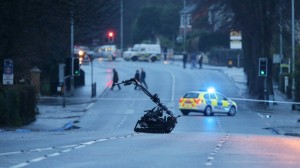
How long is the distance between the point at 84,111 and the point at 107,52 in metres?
68.2

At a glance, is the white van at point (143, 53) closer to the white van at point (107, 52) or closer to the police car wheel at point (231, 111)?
the white van at point (107, 52)

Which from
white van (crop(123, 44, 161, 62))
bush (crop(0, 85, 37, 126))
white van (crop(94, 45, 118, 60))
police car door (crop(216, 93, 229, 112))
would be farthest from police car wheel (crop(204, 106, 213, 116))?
white van (crop(94, 45, 118, 60))

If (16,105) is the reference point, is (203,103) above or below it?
below

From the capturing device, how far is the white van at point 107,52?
116 meters

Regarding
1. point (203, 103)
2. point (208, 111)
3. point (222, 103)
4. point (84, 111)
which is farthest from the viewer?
point (84, 111)

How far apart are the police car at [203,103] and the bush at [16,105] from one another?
10070mm

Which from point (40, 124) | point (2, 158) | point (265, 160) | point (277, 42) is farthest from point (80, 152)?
point (277, 42)

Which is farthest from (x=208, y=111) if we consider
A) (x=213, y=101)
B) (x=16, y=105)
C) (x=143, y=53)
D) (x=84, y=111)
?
(x=143, y=53)

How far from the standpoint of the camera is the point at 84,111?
53531 mm

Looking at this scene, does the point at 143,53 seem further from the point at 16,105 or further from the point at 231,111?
the point at 16,105

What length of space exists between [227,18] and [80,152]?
50237mm

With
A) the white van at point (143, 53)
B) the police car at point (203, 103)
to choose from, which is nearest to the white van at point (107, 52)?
the white van at point (143, 53)

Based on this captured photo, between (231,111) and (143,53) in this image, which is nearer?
(231,111)

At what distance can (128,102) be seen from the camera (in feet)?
196
